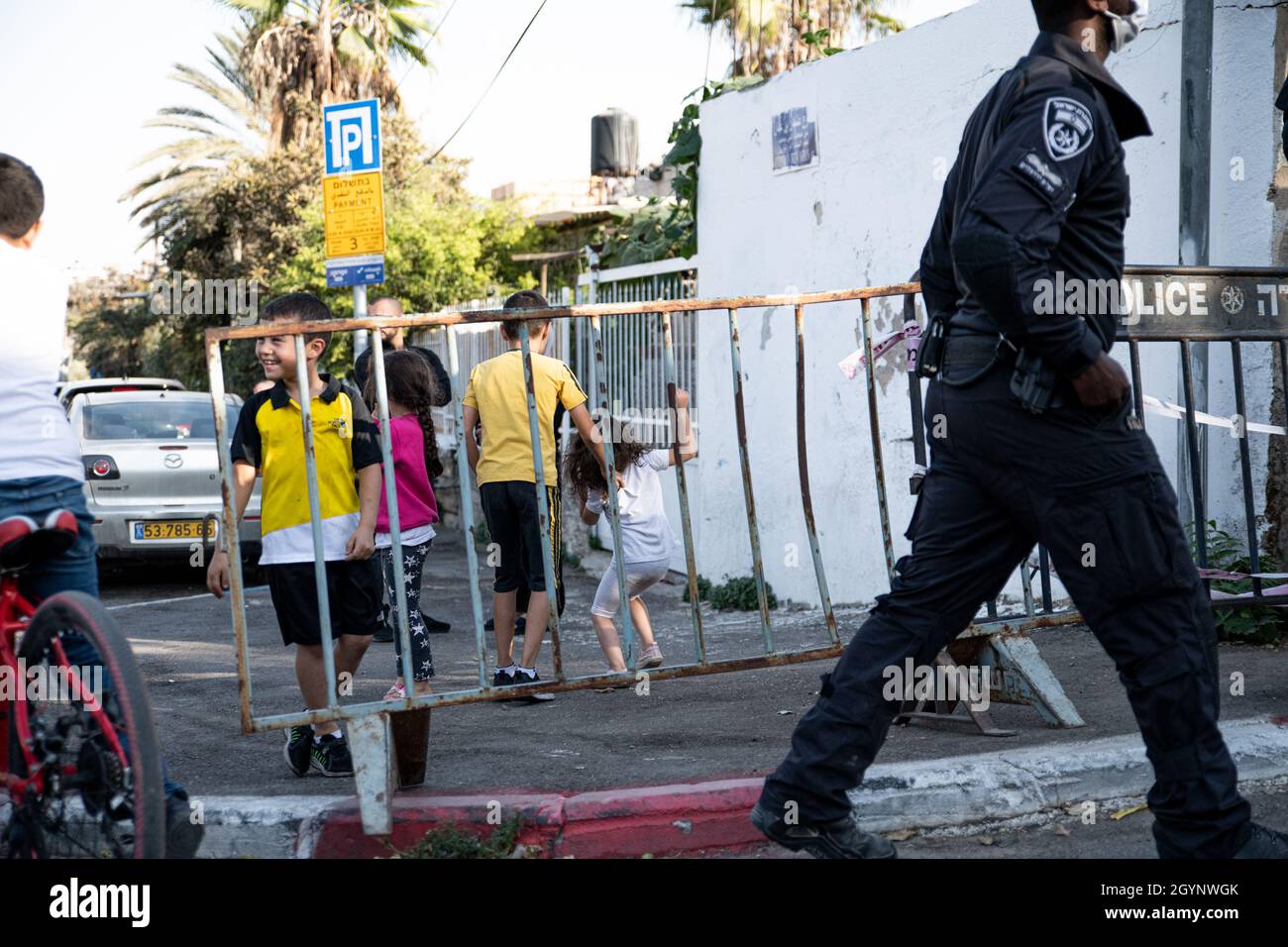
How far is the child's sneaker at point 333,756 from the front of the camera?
450 centimetres

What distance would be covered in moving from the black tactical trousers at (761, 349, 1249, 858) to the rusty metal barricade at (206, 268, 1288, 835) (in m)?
1.04

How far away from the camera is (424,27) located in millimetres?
27250

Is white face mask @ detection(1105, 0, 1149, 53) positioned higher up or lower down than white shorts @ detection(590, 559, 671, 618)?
higher up

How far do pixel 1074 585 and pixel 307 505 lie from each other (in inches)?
100

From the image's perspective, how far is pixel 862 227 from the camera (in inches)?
319

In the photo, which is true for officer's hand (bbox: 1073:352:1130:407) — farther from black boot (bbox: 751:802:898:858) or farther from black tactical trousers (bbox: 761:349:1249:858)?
black boot (bbox: 751:802:898:858)

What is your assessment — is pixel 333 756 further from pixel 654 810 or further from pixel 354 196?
pixel 354 196

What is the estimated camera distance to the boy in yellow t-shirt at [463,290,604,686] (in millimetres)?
5965

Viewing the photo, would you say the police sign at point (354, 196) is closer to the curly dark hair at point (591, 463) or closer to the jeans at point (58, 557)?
the curly dark hair at point (591, 463)

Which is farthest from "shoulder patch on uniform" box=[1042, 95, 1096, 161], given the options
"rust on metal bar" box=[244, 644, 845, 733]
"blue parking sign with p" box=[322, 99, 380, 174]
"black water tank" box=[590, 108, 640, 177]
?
"black water tank" box=[590, 108, 640, 177]
